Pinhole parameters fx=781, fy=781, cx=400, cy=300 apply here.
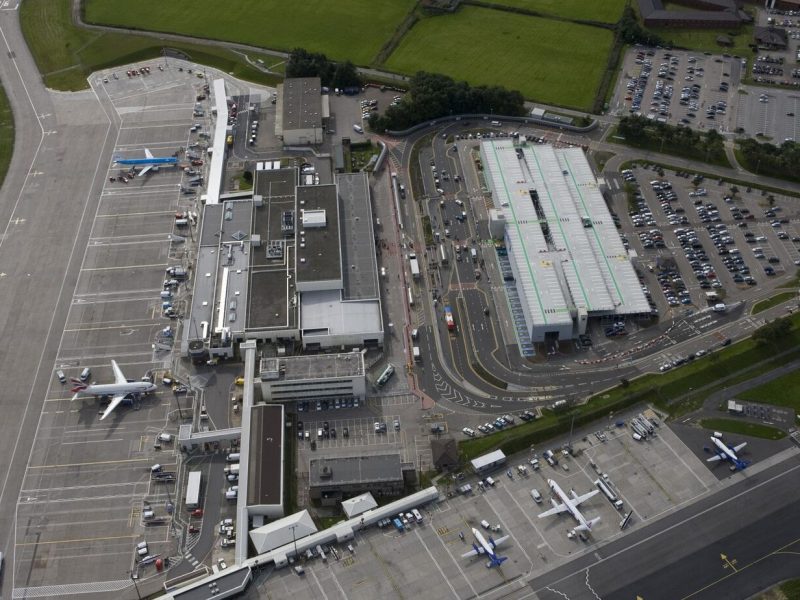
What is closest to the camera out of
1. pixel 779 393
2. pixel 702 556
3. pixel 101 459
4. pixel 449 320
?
pixel 702 556

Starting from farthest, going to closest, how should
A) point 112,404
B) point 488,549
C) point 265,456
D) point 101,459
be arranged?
point 112,404 → point 101,459 → point 265,456 → point 488,549

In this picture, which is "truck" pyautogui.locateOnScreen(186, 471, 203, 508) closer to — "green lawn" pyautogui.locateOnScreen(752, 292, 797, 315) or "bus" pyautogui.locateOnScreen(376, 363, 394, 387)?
"bus" pyautogui.locateOnScreen(376, 363, 394, 387)

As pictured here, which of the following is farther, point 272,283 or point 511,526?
point 272,283

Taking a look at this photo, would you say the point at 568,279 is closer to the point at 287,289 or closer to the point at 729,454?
the point at 729,454

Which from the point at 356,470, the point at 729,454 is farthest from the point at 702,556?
the point at 356,470

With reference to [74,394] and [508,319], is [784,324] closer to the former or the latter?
[508,319]

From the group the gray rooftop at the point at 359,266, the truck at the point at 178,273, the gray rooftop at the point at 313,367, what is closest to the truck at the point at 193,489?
the gray rooftop at the point at 313,367
